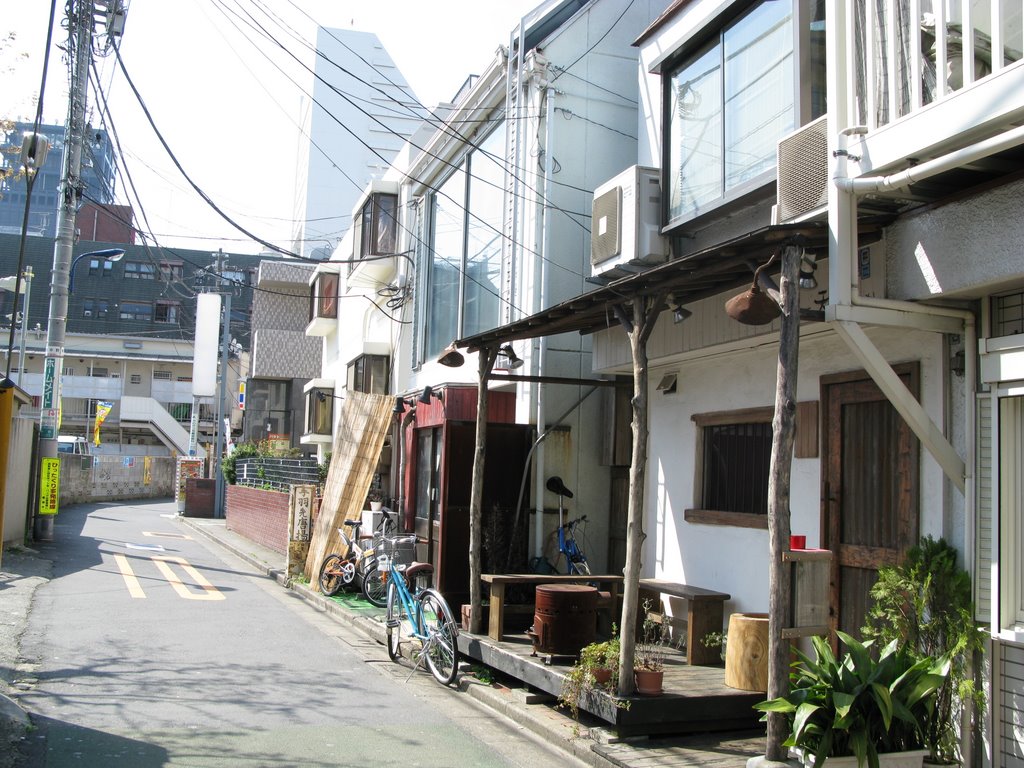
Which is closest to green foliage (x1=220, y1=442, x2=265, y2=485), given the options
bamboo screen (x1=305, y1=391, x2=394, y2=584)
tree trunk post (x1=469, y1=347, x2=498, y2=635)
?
bamboo screen (x1=305, y1=391, x2=394, y2=584)

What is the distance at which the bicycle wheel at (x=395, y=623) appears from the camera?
34.8 feet

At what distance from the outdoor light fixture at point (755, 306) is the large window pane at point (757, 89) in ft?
8.76

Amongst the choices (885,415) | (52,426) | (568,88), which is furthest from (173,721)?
(52,426)

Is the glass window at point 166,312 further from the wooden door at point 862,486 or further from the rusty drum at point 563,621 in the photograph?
the wooden door at point 862,486

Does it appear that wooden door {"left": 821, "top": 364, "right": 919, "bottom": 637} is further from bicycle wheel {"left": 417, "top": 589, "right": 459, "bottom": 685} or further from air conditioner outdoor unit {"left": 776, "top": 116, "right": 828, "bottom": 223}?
bicycle wheel {"left": 417, "top": 589, "right": 459, "bottom": 685}

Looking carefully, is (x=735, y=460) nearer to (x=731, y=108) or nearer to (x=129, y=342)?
(x=731, y=108)

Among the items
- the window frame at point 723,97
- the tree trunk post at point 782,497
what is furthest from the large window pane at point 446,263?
the tree trunk post at point 782,497

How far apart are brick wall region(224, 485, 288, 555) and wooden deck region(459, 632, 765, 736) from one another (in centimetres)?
1307

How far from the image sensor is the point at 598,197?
10.8m

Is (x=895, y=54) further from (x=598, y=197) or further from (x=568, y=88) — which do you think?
(x=568, y=88)

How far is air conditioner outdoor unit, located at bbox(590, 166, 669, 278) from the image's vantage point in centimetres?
998

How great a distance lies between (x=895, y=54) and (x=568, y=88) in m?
7.27

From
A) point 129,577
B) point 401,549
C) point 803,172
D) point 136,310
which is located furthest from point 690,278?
point 136,310

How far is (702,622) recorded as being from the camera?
879 centimetres
